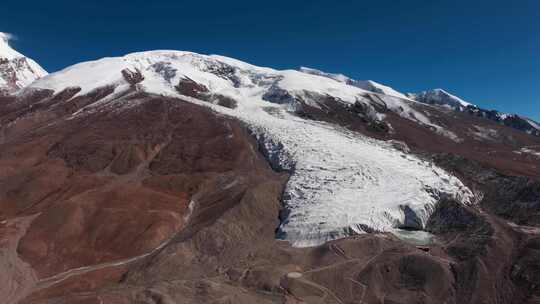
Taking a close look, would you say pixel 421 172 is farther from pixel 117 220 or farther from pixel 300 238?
pixel 117 220

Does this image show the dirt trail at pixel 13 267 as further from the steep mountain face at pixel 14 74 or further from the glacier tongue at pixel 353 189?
the steep mountain face at pixel 14 74

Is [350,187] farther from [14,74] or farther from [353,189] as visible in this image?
[14,74]

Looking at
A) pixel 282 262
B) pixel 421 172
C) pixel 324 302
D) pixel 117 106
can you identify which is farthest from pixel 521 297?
pixel 117 106

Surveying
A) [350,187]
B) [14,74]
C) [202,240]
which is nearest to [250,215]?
[202,240]

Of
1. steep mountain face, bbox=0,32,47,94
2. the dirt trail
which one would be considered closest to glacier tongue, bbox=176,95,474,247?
the dirt trail

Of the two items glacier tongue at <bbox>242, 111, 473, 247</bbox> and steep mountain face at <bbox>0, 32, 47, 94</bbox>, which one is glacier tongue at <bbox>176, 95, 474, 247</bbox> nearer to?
glacier tongue at <bbox>242, 111, 473, 247</bbox>

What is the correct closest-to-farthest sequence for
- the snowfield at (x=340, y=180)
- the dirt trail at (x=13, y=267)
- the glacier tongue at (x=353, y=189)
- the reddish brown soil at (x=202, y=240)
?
the reddish brown soil at (x=202, y=240) < the dirt trail at (x=13, y=267) < the glacier tongue at (x=353, y=189) < the snowfield at (x=340, y=180)

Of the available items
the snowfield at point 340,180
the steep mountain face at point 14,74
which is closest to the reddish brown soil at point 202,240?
the snowfield at point 340,180

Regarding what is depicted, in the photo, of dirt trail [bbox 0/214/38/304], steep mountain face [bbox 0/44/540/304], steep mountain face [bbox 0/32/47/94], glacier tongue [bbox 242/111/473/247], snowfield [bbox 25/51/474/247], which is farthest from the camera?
steep mountain face [bbox 0/32/47/94]

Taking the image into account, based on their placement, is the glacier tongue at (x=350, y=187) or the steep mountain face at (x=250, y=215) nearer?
the steep mountain face at (x=250, y=215)
